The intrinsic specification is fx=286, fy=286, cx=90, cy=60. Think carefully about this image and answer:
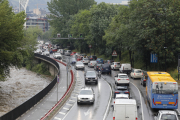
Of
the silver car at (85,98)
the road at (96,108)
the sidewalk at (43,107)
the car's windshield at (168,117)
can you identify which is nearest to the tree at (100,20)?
the sidewalk at (43,107)

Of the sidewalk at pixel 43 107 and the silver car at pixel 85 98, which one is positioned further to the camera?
the silver car at pixel 85 98

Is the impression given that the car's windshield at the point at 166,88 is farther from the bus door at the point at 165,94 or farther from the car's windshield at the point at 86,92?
the car's windshield at the point at 86,92

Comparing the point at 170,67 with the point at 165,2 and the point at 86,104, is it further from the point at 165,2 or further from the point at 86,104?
the point at 86,104

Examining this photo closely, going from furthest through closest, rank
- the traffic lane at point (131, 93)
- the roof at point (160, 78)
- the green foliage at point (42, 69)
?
the green foliage at point (42, 69) → the traffic lane at point (131, 93) → the roof at point (160, 78)

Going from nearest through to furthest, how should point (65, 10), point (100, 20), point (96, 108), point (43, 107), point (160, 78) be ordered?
point (160, 78) < point (96, 108) < point (43, 107) < point (100, 20) < point (65, 10)

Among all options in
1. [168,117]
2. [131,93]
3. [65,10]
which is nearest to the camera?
[168,117]

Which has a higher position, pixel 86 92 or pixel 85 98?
pixel 86 92

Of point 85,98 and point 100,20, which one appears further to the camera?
point 100,20

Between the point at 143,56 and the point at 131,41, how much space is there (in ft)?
14.4

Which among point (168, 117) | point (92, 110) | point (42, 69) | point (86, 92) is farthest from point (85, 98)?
point (42, 69)

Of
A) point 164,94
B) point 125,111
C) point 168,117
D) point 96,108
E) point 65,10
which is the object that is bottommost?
point 96,108

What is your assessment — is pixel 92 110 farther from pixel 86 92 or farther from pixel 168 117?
pixel 168 117

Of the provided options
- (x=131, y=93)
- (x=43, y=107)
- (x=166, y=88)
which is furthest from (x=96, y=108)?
(x=131, y=93)

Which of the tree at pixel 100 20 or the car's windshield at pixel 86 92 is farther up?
the tree at pixel 100 20
